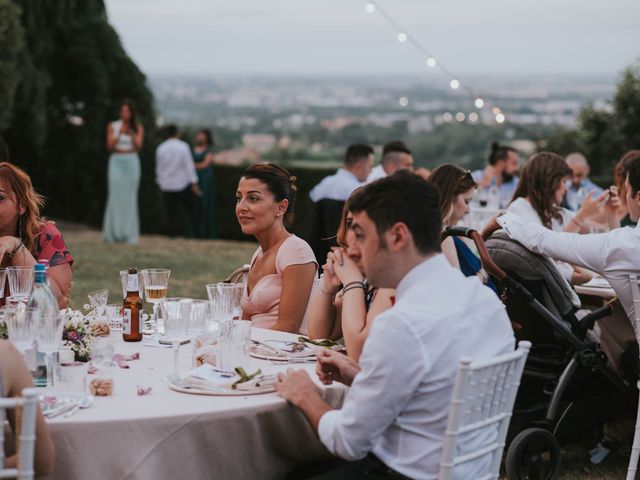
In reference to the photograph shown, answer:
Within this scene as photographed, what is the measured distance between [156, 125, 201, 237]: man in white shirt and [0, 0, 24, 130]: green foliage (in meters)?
2.44

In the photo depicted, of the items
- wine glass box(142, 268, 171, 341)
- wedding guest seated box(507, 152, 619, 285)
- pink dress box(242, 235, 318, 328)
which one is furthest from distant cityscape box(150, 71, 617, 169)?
wine glass box(142, 268, 171, 341)

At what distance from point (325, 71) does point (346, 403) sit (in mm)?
25059

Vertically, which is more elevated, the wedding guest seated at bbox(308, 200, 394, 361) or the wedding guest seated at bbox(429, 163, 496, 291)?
the wedding guest seated at bbox(429, 163, 496, 291)

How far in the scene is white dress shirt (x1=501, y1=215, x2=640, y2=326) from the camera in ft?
14.6

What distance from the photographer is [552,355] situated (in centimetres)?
510

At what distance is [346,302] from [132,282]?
34.0 inches

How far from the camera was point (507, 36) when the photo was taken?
773 inches

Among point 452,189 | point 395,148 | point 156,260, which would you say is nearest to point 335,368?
point 452,189

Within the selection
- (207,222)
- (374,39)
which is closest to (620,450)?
(207,222)

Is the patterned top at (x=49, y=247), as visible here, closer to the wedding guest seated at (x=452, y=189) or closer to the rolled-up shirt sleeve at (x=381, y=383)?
the wedding guest seated at (x=452, y=189)

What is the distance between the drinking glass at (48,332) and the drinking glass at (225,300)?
2.42 ft

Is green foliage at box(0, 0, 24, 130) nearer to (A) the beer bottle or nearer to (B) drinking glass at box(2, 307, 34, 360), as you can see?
(A) the beer bottle

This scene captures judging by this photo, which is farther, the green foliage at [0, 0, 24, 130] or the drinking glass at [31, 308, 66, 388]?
the green foliage at [0, 0, 24, 130]

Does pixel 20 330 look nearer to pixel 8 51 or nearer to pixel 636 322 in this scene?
pixel 636 322
